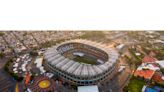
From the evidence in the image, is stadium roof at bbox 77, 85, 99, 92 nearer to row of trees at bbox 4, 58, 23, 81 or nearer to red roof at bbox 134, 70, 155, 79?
red roof at bbox 134, 70, 155, 79

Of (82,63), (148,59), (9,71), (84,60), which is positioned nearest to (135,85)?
(148,59)

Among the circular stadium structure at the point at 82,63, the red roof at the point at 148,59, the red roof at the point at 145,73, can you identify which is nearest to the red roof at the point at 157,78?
the red roof at the point at 145,73

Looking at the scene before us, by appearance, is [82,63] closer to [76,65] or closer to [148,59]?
[76,65]

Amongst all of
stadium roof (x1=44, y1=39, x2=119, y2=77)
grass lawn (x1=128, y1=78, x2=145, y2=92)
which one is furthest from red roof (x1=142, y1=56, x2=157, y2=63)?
grass lawn (x1=128, y1=78, x2=145, y2=92)

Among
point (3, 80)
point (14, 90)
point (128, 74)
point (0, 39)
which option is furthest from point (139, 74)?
point (0, 39)

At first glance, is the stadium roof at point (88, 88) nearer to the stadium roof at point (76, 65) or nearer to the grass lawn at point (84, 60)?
the stadium roof at point (76, 65)

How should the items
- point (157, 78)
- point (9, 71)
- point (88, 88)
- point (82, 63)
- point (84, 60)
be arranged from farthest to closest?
1. point (84, 60)
2. point (9, 71)
3. point (82, 63)
4. point (157, 78)
5. point (88, 88)
